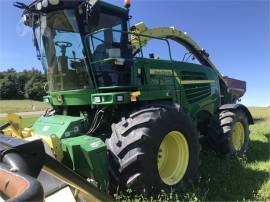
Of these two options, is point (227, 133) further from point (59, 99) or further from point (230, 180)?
point (59, 99)

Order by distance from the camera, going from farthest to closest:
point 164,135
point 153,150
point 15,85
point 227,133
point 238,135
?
point 15,85 → point 238,135 → point 227,133 → point 164,135 → point 153,150

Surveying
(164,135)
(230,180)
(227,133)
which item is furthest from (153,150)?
(227,133)

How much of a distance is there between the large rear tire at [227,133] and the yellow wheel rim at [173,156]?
245cm

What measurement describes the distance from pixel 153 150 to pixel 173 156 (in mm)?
886

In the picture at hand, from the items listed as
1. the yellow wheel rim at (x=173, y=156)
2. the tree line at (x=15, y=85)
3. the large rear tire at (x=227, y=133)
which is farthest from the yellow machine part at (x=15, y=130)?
the tree line at (x=15, y=85)

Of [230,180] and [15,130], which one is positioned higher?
[15,130]

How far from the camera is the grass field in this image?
16.6ft

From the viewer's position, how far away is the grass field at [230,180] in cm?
506

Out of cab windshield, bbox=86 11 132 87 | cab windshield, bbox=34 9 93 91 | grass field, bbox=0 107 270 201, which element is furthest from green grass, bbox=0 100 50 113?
cab windshield, bbox=86 11 132 87

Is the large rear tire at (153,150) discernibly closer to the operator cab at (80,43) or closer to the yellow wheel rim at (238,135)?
the operator cab at (80,43)

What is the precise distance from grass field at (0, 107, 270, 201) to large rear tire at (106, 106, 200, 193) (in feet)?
0.72

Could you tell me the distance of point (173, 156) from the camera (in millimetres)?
5406

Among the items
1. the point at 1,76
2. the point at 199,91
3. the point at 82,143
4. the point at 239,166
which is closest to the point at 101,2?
the point at 82,143

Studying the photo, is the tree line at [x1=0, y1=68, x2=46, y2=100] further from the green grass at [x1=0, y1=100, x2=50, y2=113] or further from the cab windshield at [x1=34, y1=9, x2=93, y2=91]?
the cab windshield at [x1=34, y1=9, x2=93, y2=91]
